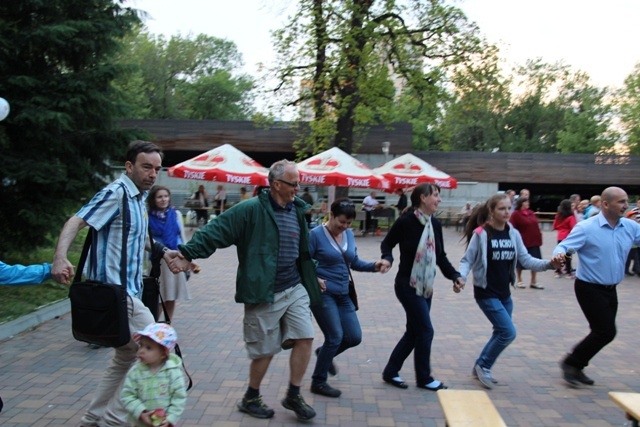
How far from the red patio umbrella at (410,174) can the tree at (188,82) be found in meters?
31.3

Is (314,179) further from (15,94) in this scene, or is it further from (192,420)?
(192,420)

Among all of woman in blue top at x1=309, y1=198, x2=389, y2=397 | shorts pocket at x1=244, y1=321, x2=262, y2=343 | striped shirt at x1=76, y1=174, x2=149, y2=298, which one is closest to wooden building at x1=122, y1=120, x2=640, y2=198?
woman in blue top at x1=309, y1=198, x2=389, y2=397

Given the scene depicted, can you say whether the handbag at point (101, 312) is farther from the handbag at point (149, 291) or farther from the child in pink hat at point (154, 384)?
the handbag at point (149, 291)

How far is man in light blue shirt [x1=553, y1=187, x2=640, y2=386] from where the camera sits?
209 inches

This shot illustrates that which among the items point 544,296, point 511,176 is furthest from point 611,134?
point 544,296

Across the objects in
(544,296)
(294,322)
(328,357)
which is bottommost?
(544,296)

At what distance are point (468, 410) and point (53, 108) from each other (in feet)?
23.4

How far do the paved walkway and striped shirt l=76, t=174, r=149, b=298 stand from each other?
4.28 ft

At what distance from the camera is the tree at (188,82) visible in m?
51.2

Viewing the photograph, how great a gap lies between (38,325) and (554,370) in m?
5.84

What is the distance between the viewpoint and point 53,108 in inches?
330

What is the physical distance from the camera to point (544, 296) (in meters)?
10.4

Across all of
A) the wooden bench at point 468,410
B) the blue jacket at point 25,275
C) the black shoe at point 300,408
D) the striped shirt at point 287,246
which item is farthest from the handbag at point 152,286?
the wooden bench at point 468,410

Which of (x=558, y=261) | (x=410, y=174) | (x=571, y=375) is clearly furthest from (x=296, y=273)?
(x=410, y=174)
